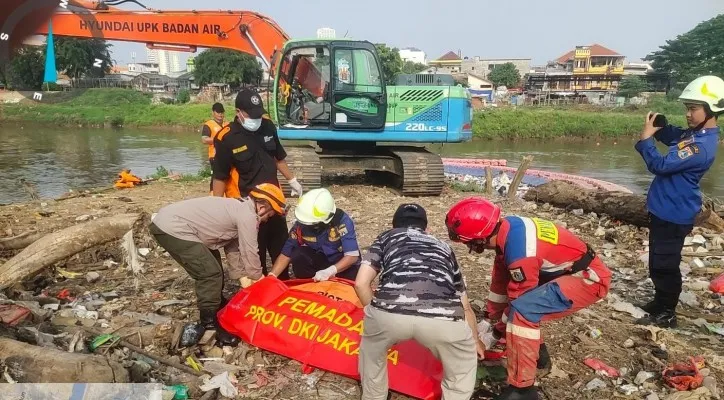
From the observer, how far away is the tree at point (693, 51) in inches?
1758

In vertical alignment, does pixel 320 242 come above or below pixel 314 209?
below

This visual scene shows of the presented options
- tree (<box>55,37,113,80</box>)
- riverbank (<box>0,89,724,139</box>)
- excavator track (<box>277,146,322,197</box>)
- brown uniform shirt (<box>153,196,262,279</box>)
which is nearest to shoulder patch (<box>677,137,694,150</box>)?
brown uniform shirt (<box>153,196,262,279</box>)

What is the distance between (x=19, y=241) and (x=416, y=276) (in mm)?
5114

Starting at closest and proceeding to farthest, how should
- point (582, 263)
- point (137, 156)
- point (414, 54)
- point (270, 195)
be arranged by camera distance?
1. point (582, 263)
2. point (270, 195)
3. point (137, 156)
4. point (414, 54)

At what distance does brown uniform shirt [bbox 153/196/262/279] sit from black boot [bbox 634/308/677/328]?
301 centimetres

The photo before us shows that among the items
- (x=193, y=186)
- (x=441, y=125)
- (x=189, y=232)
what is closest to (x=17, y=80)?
(x=193, y=186)

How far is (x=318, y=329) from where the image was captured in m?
3.36

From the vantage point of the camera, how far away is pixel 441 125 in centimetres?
927

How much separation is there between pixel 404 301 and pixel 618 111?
39.6 m

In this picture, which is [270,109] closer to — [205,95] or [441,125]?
[441,125]

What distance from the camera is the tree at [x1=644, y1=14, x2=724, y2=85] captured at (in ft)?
147

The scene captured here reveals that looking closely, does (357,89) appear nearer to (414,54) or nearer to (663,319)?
(663,319)

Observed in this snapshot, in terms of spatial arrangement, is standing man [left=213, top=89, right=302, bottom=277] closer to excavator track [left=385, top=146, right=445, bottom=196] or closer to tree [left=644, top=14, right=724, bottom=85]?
excavator track [left=385, top=146, right=445, bottom=196]

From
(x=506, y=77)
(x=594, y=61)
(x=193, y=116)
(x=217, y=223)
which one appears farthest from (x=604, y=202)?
(x=594, y=61)
